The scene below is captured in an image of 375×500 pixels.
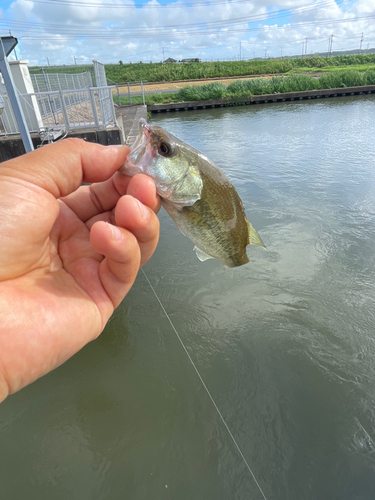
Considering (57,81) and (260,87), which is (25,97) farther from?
(260,87)

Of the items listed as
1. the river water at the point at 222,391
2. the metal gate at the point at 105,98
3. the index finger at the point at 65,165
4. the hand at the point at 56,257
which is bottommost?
the river water at the point at 222,391

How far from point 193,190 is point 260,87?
1339 inches

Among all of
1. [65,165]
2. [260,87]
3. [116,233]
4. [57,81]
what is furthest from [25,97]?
[260,87]

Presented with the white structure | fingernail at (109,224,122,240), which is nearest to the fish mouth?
fingernail at (109,224,122,240)

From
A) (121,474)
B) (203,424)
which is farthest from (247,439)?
(121,474)

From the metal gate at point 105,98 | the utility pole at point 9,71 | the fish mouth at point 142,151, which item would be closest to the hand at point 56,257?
the fish mouth at point 142,151

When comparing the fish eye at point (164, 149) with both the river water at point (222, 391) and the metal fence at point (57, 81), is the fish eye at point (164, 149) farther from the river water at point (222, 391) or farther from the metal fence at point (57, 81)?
the metal fence at point (57, 81)

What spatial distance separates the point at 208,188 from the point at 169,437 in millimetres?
2719

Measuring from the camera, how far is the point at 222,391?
3.65 meters

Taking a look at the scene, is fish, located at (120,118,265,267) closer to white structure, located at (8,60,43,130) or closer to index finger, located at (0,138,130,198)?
index finger, located at (0,138,130,198)

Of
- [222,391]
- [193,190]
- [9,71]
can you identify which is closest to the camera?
[193,190]

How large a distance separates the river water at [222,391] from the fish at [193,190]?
2133 mm

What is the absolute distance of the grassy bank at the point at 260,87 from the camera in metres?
29.6

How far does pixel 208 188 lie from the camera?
2025mm
